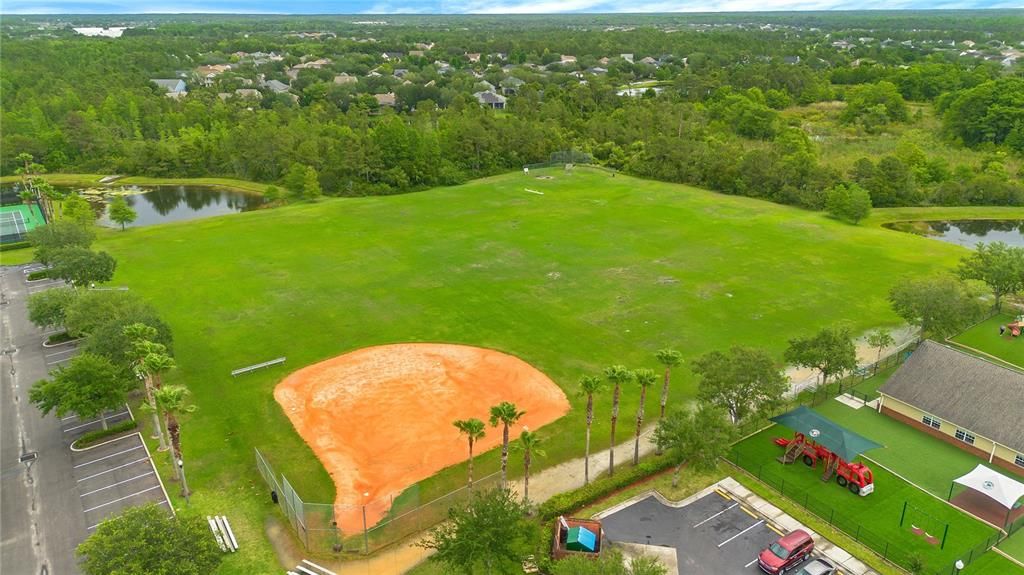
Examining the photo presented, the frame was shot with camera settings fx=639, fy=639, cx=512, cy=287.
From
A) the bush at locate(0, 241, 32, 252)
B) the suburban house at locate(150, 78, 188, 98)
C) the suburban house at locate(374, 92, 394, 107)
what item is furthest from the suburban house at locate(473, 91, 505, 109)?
the bush at locate(0, 241, 32, 252)

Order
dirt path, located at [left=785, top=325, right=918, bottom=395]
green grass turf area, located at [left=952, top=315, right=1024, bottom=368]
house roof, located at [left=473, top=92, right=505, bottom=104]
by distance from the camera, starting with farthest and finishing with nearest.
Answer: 1. house roof, located at [left=473, top=92, right=505, bottom=104]
2. green grass turf area, located at [left=952, top=315, right=1024, bottom=368]
3. dirt path, located at [left=785, top=325, right=918, bottom=395]

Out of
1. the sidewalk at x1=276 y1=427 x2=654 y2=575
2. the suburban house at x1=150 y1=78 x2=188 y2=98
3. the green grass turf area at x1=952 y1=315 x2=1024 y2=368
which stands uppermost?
the suburban house at x1=150 y1=78 x2=188 y2=98

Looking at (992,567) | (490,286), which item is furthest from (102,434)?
(992,567)

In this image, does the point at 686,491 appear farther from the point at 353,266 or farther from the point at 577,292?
the point at 353,266

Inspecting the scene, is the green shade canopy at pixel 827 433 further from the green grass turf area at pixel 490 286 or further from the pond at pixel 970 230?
the pond at pixel 970 230

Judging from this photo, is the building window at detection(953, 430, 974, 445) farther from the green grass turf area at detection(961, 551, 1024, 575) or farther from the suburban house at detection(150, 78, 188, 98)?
the suburban house at detection(150, 78, 188, 98)

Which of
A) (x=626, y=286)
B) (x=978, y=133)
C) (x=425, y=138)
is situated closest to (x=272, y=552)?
(x=626, y=286)

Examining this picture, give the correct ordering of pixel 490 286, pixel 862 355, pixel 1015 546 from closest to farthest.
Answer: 1. pixel 1015 546
2. pixel 862 355
3. pixel 490 286

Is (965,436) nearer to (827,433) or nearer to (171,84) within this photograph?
(827,433)
